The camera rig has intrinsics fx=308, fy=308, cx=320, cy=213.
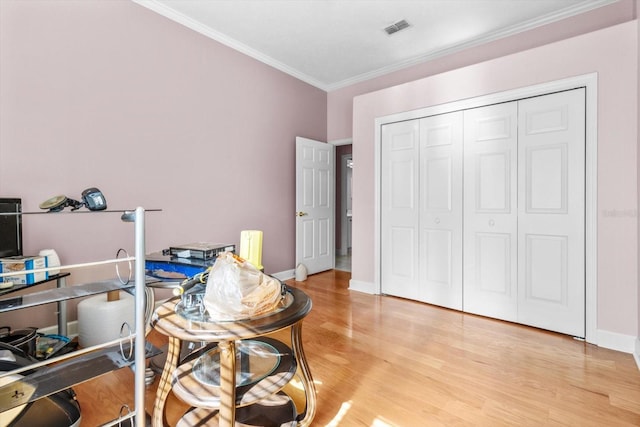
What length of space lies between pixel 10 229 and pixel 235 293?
6.64 ft

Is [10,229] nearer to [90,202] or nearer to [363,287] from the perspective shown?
[90,202]

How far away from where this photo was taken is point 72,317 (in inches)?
102

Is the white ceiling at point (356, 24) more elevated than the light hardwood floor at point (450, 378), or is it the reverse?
the white ceiling at point (356, 24)

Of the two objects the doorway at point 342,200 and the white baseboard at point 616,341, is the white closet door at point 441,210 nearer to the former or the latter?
the white baseboard at point 616,341

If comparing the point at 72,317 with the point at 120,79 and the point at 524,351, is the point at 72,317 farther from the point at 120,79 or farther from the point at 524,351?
the point at 524,351

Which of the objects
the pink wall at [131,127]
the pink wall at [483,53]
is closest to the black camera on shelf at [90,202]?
the pink wall at [131,127]

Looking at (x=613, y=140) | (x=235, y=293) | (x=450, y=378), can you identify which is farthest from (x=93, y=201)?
(x=613, y=140)

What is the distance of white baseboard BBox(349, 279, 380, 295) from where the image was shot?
3773mm

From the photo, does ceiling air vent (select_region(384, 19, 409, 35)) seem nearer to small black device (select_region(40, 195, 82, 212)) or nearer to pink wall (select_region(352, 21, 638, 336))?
pink wall (select_region(352, 21, 638, 336))

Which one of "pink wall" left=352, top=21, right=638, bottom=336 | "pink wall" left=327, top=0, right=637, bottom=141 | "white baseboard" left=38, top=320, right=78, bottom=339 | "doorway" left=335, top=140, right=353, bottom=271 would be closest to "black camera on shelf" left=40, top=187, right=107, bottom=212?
"white baseboard" left=38, top=320, right=78, bottom=339

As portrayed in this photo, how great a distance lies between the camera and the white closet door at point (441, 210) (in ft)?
10.4

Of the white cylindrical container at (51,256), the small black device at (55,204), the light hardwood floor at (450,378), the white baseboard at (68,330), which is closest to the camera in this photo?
the small black device at (55,204)

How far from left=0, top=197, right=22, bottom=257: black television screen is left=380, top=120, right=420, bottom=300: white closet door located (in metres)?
3.28

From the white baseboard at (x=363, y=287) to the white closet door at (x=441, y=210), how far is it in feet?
1.95
